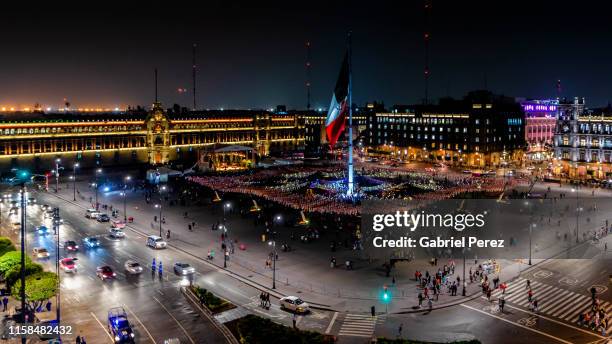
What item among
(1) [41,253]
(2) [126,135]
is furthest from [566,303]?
(2) [126,135]

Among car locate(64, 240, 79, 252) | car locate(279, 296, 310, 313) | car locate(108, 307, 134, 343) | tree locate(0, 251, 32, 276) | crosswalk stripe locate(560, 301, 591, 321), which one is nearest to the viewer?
car locate(108, 307, 134, 343)

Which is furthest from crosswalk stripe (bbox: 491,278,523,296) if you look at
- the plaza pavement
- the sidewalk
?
the sidewalk

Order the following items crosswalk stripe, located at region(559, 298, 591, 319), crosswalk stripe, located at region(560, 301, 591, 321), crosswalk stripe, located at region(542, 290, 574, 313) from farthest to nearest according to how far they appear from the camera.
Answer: crosswalk stripe, located at region(542, 290, 574, 313)
crosswalk stripe, located at region(559, 298, 591, 319)
crosswalk stripe, located at region(560, 301, 591, 321)

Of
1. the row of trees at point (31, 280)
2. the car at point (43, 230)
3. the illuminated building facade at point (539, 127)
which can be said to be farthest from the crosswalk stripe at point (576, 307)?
the illuminated building facade at point (539, 127)

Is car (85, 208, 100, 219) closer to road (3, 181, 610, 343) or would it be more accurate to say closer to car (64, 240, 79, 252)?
car (64, 240, 79, 252)

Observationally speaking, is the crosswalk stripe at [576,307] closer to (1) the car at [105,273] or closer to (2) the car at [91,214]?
(1) the car at [105,273]

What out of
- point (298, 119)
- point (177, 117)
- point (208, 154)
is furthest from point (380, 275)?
point (298, 119)

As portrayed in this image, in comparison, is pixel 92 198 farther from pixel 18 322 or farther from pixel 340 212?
pixel 18 322
